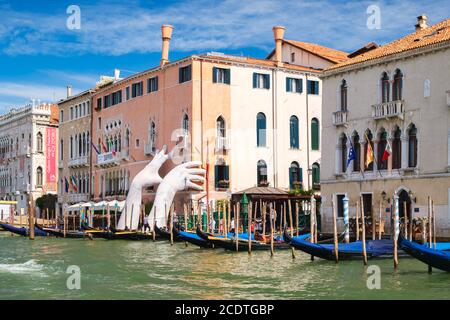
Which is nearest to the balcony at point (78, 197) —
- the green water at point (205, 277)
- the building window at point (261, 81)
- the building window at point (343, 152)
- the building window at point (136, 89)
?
the building window at point (136, 89)

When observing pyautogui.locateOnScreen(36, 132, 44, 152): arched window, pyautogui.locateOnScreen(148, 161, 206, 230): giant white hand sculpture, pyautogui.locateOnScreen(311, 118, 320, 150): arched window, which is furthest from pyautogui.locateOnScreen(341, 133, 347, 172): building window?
pyautogui.locateOnScreen(36, 132, 44, 152): arched window

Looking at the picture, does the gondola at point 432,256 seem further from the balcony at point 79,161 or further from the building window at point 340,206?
the balcony at point 79,161

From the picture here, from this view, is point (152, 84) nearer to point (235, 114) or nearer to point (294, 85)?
point (235, 114)

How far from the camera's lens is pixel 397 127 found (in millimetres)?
21500

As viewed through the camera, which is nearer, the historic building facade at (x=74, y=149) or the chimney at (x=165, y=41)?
the chimney at (x=165, y=41)

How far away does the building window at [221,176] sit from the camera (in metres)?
28.8

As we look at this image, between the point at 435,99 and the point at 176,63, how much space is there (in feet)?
37.1

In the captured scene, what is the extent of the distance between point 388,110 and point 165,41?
11542 millimetres

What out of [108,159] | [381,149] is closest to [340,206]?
[381,149]

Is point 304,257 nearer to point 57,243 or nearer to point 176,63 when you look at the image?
point 57,243

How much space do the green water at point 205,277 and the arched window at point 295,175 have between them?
9.70 meters
